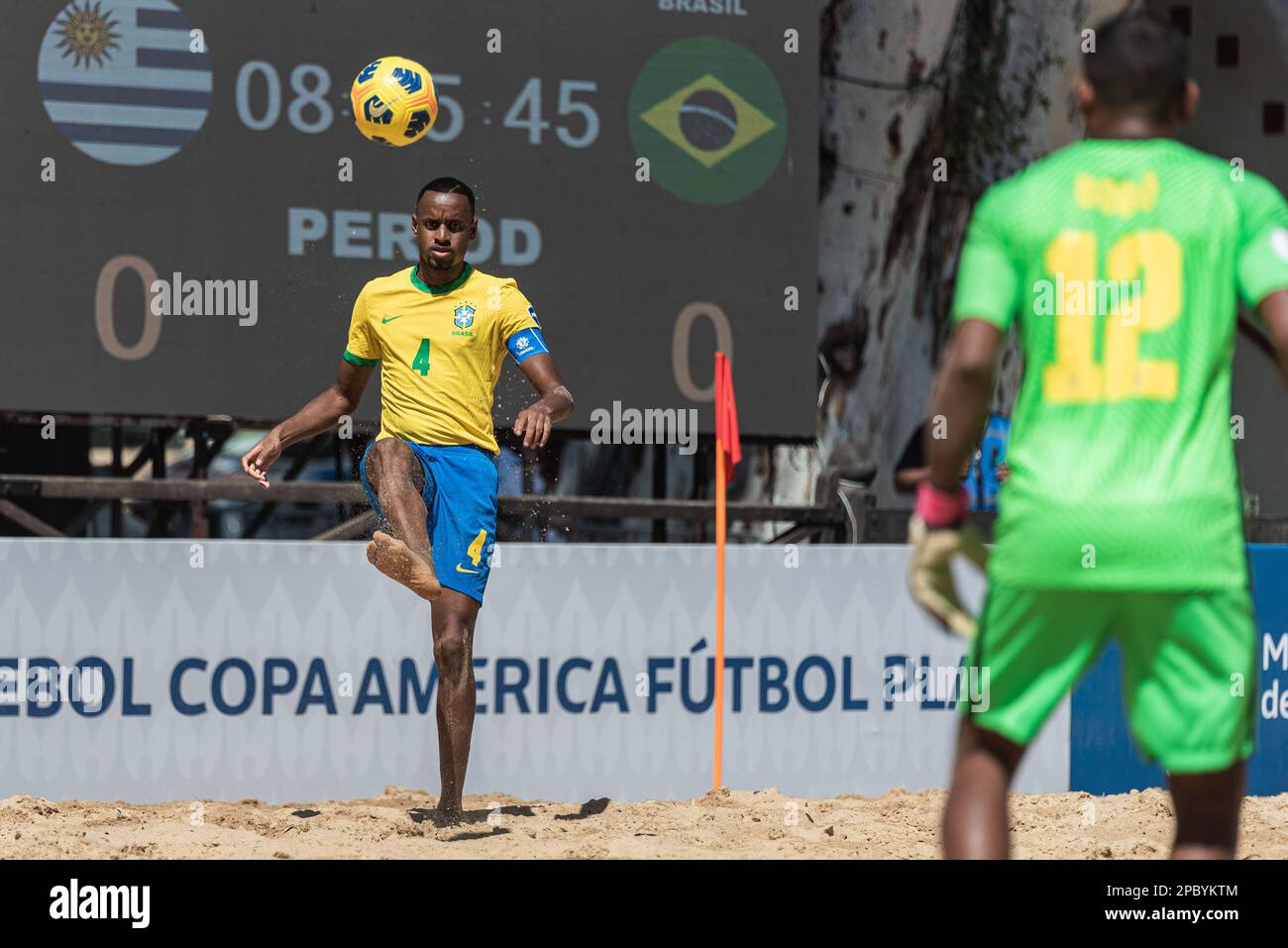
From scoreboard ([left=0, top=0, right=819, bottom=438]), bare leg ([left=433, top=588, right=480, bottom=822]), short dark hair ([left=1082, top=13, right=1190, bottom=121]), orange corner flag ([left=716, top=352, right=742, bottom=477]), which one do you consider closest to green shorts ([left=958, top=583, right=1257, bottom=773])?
short dark hair ([left=1082, top=13, right=1190, bottom=121])

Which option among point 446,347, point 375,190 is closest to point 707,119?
point 375,190

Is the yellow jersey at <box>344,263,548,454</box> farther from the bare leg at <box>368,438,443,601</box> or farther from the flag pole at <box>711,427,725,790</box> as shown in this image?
the flag pole at <box>711,427,725,790</box>

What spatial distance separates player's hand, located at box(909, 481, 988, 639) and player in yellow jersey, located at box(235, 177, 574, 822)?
9.64 ft

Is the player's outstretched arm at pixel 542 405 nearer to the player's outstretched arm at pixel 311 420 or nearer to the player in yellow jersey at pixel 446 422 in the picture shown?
the player in yellow jersey at pixel 446 422

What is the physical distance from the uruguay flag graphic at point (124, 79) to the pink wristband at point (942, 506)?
733cm

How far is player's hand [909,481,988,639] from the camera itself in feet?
10.3

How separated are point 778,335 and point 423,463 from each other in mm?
4613

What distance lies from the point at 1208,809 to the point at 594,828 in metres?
3.76

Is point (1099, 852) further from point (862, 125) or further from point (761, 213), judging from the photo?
point (862, 125)

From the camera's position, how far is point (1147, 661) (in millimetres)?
3049

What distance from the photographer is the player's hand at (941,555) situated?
3.15m

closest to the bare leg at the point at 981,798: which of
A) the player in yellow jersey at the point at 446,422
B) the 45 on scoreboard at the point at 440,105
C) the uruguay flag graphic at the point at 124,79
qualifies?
the player in yellow jersey at the point at 446,422

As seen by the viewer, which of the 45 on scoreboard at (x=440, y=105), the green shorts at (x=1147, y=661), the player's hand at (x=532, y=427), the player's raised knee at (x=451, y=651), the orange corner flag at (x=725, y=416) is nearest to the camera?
the green shorts at (x=1147, y=661)

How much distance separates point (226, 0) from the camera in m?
9.62
